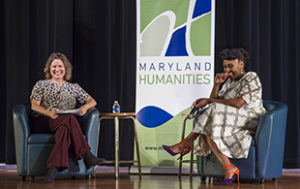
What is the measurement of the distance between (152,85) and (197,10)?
3.01 feet

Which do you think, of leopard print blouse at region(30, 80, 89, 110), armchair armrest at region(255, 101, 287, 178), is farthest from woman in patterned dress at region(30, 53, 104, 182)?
armchair armrest at region(255, 101, 287, 178)

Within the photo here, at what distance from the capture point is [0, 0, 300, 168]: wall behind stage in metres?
5.47

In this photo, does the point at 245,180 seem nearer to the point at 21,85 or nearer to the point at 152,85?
the point at 152,85

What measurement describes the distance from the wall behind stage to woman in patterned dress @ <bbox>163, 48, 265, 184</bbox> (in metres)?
1.10

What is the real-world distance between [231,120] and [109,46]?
2.15 m

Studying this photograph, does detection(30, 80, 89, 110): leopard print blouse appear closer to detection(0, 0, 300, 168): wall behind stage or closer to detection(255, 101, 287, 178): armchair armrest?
detection(0, 0, 300, 168): wall behind stage

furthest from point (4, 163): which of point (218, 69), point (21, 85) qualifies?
point (218, 69)

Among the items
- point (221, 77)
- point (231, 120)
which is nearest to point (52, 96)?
point (221, 77)

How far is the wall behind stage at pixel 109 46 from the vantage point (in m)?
5.47

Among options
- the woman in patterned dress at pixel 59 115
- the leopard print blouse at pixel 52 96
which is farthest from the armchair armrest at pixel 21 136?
the leopard print blouse at pixel 52 96

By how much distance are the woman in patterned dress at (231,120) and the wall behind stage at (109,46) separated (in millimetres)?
1100

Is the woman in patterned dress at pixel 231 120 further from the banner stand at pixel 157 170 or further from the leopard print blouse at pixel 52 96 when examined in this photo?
the leopard print blouse at pixel 52 96

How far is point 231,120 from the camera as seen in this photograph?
418 centimetres

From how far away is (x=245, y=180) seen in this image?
444cm
